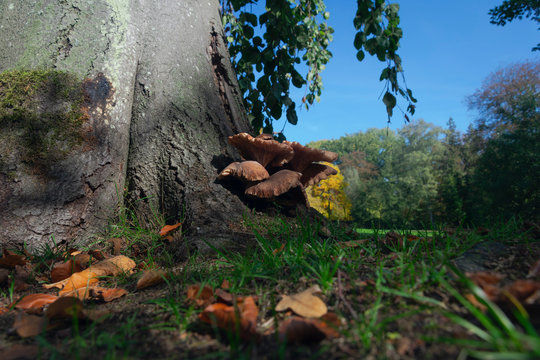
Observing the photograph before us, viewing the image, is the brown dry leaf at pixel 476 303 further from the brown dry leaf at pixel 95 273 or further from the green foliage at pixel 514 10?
the green foliage at pixel 514 10

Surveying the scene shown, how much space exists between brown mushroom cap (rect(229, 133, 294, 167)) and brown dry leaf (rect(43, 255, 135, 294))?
1.28 meters

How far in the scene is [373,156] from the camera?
62500 millimetres

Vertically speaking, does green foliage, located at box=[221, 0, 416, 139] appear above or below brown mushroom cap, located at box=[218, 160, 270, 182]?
above

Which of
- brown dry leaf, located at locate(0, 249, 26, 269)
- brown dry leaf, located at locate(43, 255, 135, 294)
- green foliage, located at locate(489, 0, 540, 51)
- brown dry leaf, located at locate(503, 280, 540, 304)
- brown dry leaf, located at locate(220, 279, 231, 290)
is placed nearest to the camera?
brown dry leaf, located at locate(503, 280, 540, 304)

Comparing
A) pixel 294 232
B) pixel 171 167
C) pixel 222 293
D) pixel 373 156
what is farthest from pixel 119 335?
pixel 373 156

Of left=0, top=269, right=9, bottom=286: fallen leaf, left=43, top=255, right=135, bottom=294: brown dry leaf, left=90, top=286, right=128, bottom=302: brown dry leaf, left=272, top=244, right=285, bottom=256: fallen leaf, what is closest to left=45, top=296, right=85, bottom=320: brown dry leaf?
left=90, top=286, right=128, bottom=302: brown dry leaf

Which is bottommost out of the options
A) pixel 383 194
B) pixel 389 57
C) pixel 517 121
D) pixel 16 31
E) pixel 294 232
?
pixel 294 232

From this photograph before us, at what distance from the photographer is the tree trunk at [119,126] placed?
2404 millimetres

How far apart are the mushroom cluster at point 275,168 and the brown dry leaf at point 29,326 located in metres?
1.61

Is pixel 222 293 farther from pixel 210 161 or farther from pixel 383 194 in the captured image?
pixel 383 194

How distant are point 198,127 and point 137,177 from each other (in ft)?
2.23

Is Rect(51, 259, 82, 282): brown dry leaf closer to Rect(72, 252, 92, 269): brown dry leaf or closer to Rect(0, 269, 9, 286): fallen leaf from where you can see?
Rect(72, 252, 92, 269): brown dry leaf

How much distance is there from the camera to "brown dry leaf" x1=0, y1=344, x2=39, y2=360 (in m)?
A: 1.03

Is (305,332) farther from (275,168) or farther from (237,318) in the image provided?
(275,168)
